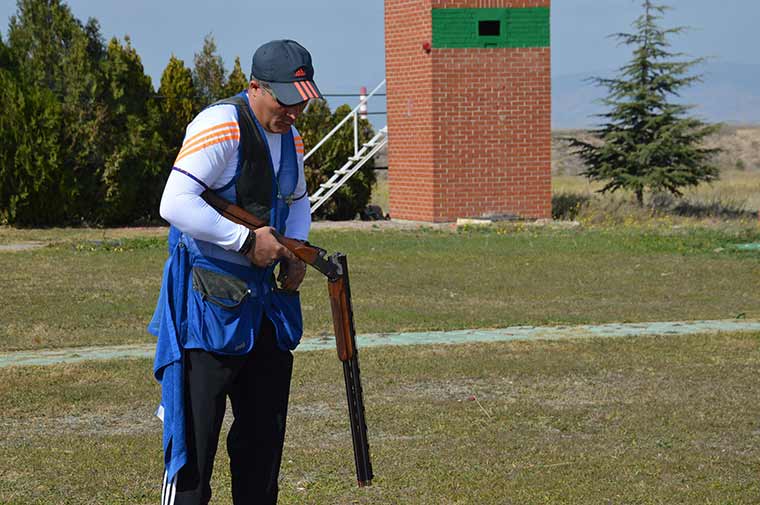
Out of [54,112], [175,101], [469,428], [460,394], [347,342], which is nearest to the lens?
[347,342]

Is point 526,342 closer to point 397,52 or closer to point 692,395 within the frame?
point 692,395

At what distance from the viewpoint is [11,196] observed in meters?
20.9

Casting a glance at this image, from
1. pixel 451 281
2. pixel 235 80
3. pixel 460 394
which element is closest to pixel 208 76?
pixel 235 80

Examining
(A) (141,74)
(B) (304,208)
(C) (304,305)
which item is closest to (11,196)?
(A) (141,74)

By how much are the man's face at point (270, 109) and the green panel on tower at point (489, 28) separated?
17350 mm

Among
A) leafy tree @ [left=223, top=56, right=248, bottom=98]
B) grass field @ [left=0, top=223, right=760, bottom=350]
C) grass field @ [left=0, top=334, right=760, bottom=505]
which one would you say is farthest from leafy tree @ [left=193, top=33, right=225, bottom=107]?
grass field @ [left=0, top=334, right=760, bottom=505]

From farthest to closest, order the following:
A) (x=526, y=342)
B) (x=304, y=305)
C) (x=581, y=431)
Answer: (x=304, y=305) < (x=526, y=342) < (x=581, y=431)

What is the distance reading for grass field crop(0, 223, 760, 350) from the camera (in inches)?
468

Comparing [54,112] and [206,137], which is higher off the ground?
[54,112]

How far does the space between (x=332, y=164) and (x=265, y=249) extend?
19691 millimetres

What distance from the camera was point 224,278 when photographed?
4.82 m

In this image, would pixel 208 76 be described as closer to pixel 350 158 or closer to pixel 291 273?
pixel 350 158

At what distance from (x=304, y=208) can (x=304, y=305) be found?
7.72 m

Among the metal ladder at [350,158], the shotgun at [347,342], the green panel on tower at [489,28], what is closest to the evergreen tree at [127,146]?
the metal ladder at [350,158]
